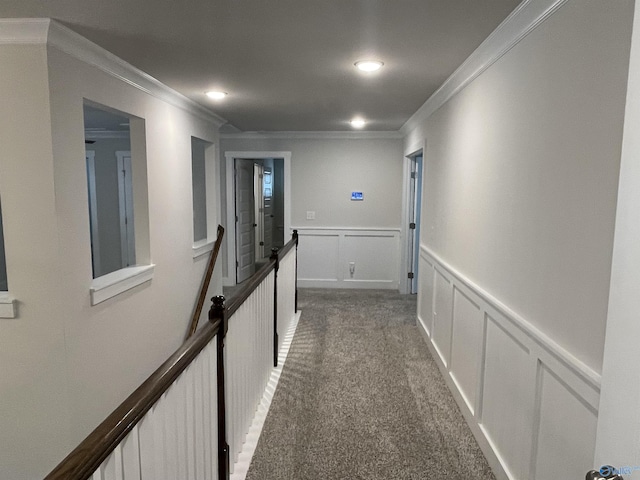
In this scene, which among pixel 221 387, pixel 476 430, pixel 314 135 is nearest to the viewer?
pixel 221 387

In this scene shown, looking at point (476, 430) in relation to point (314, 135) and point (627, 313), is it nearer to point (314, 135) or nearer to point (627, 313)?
point (627, 313)

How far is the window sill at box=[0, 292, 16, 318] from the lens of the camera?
2318 mm

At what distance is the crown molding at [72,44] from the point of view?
2.18 metres

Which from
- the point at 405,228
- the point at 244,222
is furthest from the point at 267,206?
the point at 405,228

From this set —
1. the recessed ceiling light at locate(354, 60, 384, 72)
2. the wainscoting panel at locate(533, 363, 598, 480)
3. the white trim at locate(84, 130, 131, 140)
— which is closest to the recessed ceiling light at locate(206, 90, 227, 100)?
the recessed ceiling light at locate(354, 60, 384, 72)

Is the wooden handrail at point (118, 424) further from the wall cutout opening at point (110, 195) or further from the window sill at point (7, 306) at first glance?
the wall cutout opening at point (110, 195)

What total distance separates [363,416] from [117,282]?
1.90 m

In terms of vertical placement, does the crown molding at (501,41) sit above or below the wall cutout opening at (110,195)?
above

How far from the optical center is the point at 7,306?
2.32 metres

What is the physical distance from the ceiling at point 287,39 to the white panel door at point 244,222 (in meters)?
2.88

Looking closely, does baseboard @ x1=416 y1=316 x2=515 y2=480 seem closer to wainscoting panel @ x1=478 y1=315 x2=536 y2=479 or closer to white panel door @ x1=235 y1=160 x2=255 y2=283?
wainscoting panel @ x1=478 y1=315 x2=536 y2=479

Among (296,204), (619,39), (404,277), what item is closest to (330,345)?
(404,277)

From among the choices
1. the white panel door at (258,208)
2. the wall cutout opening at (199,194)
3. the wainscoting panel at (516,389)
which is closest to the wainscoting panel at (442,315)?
the wainscoting panel at (516,389)

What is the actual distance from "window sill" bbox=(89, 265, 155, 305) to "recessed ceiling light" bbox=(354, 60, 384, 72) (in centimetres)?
221
